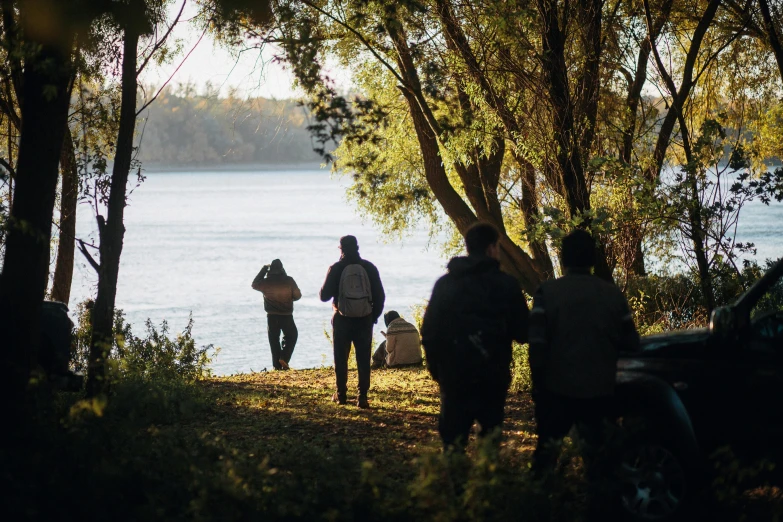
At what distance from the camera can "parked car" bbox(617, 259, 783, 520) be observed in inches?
202

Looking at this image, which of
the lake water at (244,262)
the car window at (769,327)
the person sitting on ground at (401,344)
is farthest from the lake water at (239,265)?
the car window at (769,327)

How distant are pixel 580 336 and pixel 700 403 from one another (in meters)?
0.75

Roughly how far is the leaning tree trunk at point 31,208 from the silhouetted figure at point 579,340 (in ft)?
10.2

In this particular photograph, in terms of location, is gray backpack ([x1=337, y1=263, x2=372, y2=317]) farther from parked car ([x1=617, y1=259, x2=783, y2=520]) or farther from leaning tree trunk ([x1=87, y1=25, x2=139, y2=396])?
parked car ([x1=617, y1=259, x2=783, y2=520])

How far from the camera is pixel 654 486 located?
5371 millimetres

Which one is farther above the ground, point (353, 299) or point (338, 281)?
point (338, 281)

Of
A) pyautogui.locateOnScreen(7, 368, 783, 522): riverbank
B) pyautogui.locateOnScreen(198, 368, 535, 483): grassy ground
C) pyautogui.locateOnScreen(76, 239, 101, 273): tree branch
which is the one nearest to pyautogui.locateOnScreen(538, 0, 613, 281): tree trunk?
pyautogui.locateOnScreen(198, 368, 535, 483): grassy ground

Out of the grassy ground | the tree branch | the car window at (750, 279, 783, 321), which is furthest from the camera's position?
the tree branch

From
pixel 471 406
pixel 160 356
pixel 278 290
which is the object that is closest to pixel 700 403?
pixel 471 406

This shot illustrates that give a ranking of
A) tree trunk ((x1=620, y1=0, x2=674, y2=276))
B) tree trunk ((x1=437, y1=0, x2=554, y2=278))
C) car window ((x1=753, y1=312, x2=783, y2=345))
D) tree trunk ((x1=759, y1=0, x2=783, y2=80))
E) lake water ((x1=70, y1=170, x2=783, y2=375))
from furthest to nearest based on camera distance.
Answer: lake water ((x1=70, y1=170, x2=783, y2=375)) < tree trunk ((x1=437, y1=0, x2=554, y2=278)) < tree trunk ((x1=620, y1=0, x2=674, y2=276)) < tree trunk ((x1=759, y1=0, x2=783, y2=80)) < car window ((x1=753, y1=312, x2=783, y2=345))

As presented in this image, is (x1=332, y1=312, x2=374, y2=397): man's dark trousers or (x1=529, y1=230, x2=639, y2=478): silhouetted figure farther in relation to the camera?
(x1=332, y1=312, x2=374, y2=397): man's dark trousers

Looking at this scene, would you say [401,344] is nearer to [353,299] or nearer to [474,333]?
[353,299]

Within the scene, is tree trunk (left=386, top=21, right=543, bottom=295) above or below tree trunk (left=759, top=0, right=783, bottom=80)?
below

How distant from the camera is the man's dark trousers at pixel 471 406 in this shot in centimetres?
548
